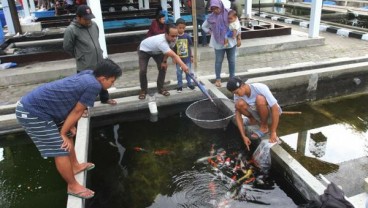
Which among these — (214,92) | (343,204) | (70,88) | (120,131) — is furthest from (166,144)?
(343,204)

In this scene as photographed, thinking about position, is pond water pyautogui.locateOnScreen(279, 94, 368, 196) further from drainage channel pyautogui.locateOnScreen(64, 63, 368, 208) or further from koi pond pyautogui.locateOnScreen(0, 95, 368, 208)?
drainage channel pyautogui.locateOnScreen(64, 63, 368, 208)

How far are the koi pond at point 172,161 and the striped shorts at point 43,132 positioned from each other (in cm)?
92

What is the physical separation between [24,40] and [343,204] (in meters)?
10.9

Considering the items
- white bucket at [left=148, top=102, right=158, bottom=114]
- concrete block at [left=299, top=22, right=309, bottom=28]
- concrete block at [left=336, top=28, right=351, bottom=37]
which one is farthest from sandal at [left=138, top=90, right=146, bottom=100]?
concrete block at [left=299, top=22, right=309, bottom=28]

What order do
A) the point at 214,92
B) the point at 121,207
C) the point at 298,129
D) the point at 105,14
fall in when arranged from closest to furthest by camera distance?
the point at 121,207
the point at 298,129
the point at 214,92
the point at 105,14

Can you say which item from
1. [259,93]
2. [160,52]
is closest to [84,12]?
[160,52]

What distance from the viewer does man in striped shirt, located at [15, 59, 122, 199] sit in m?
2.97

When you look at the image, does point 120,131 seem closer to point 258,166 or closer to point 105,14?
point 258,166

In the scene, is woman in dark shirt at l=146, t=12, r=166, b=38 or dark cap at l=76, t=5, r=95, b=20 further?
woman in dark shirt at l=146, t=12, r=166, b=38

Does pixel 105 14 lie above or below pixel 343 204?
above

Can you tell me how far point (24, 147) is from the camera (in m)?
5.18

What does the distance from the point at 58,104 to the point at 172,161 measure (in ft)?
6.75

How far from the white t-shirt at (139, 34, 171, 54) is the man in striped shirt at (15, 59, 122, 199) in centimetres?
226

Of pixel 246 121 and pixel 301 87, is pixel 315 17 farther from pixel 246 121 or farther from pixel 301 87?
pixel 246 121
